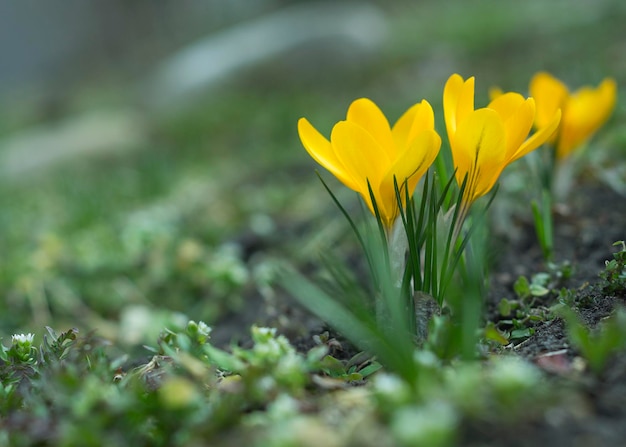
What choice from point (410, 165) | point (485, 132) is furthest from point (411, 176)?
point (485, 132)

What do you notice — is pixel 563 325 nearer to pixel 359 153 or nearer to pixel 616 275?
pixel 616 275

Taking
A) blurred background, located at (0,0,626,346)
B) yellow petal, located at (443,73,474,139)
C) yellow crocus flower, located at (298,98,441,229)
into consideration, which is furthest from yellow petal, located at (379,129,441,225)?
blurred background, located at (0,0,626,346)

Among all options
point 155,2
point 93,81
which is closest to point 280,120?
point 93,81

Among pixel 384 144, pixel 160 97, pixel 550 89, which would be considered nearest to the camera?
pixel 384 144

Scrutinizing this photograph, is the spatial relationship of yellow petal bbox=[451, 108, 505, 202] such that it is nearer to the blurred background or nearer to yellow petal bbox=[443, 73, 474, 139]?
yellow petal bbox=[443, 73, 474, 139]

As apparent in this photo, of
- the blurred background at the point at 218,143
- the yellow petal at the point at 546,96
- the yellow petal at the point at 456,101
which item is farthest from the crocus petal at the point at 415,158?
the yellow petal at the point at 546,96

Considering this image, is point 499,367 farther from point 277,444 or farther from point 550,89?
point 550,89

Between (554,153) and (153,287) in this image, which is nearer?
(554,153)
